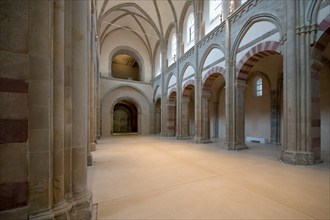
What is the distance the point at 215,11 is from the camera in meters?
10.1

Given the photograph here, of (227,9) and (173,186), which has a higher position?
(227,9)

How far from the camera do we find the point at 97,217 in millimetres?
2297

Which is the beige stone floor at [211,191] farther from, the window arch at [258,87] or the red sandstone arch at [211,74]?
the window arch at [258,87]

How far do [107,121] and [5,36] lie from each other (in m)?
15.6

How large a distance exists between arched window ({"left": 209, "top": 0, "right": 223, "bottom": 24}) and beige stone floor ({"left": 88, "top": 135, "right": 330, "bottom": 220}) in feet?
26.5

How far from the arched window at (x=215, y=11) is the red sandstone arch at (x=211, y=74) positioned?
2.62 meters

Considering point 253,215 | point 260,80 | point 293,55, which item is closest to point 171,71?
point 260,80

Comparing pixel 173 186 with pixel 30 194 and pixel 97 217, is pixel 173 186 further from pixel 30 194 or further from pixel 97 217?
pixel 30 194

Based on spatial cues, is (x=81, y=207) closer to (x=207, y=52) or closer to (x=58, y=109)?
(x=58, y=109)

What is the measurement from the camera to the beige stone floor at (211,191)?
239cm

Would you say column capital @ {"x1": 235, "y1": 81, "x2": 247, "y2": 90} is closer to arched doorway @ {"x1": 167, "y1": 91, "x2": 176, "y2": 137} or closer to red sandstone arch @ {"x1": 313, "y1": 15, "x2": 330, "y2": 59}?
red sandstone arch @ {"x1": 313, "y1": 15, "x2": 330, "y2": 59}

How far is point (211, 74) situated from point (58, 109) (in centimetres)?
889

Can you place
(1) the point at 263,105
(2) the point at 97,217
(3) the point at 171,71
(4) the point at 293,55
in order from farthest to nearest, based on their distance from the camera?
(3) the point at 171,71 < (1) the point at 263,105 < (4) the point at 293,55 < (2) the point at 97,217

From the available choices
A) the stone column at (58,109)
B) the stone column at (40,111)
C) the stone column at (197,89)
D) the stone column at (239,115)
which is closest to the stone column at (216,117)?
the stone column at (197,89)
